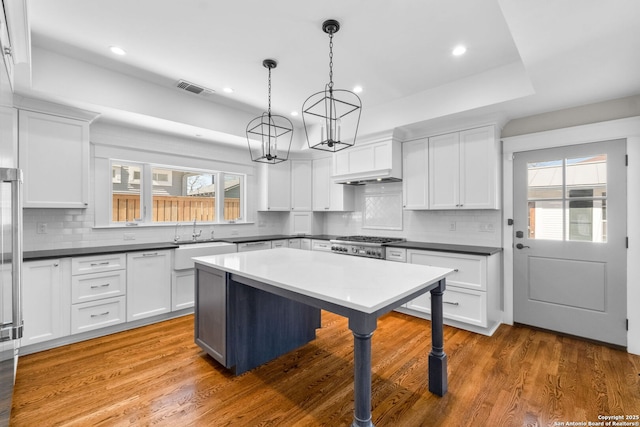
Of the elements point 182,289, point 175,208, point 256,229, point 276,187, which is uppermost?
point 276,187

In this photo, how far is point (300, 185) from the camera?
5340 millimetres

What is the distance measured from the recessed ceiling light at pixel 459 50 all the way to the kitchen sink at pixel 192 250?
135 inches

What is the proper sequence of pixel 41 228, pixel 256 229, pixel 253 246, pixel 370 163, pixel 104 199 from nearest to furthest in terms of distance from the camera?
pixel 41 228 → pixel 104 199 → pixel 370 163 → pixel 253 246 → pixel 256 229

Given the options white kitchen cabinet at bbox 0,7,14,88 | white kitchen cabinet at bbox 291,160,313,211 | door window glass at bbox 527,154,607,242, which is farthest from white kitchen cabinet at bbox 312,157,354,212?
white kitchen cabinet at bbox 0,7,14,88

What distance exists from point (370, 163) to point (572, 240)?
7.92 feet

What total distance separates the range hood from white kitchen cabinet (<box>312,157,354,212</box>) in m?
0.39

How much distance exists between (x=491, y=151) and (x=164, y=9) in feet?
11.1

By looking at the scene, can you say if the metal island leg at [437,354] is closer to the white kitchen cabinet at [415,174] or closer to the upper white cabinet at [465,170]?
A: the upper white cabinet at [465,170]

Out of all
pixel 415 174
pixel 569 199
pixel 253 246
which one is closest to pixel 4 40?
pixel 253 246

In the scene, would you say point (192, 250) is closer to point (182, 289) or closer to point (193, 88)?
point (182, 289)

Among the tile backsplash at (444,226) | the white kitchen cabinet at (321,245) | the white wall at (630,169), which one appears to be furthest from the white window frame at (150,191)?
the white wall at (630,169)

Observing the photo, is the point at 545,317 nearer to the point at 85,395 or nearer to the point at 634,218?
the point at 634,218

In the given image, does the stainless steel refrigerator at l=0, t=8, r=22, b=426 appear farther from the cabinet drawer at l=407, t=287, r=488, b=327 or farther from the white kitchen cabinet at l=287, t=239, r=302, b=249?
the white kitchen cabinet at l=287, t=239, r=302, b=249

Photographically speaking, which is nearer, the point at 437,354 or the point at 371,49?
the point at 437,354
